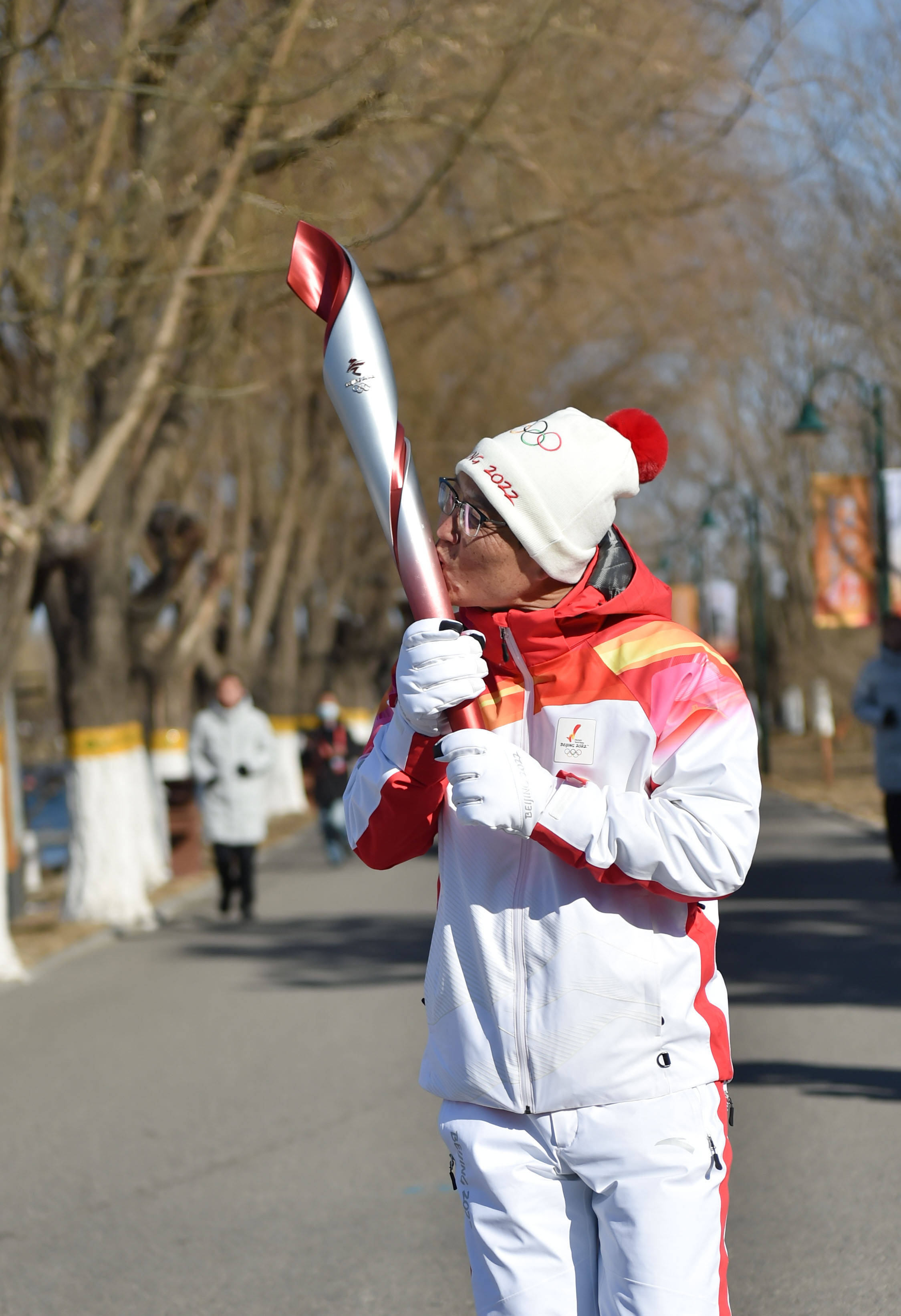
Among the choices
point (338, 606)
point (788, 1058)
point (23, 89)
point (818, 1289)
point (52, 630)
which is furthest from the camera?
point (338, 606)

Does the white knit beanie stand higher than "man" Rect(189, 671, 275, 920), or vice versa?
the white knit beanie

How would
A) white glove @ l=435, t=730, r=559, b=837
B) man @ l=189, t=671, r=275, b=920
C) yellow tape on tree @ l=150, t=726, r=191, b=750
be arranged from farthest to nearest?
yellow tape on tree @ l=150, t=726, r=191, b=750 → man @ l=189, t=671, r=275, b=920 → white glove @ l=435, t=730, r=559, b=837

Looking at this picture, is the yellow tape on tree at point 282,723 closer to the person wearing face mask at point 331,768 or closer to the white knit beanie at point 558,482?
the person wearing face mask at point 331,768

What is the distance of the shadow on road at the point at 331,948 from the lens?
10.1 m

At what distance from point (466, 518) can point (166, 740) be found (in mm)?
19914

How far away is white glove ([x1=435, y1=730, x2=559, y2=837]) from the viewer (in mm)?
2373

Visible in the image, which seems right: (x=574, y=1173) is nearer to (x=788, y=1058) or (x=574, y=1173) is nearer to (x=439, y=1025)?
(x=439, y=1025)

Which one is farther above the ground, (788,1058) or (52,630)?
(52,630)

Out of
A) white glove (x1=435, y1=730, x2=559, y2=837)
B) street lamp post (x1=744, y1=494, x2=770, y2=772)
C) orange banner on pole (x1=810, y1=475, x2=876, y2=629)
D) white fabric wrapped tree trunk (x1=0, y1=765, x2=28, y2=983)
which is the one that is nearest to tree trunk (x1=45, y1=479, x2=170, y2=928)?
white fabric wrapped tree trunk (x1=0, y1=765, x2=28, y2=983)

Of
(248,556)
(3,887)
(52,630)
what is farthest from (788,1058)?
(248,556)

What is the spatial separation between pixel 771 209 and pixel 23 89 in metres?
9.80

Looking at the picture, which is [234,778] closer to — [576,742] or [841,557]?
[576,742]

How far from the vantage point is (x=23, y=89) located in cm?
979

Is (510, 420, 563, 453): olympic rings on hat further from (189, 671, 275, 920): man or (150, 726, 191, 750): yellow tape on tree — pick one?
(150, 726, 191, 750): yellow tape on tree
